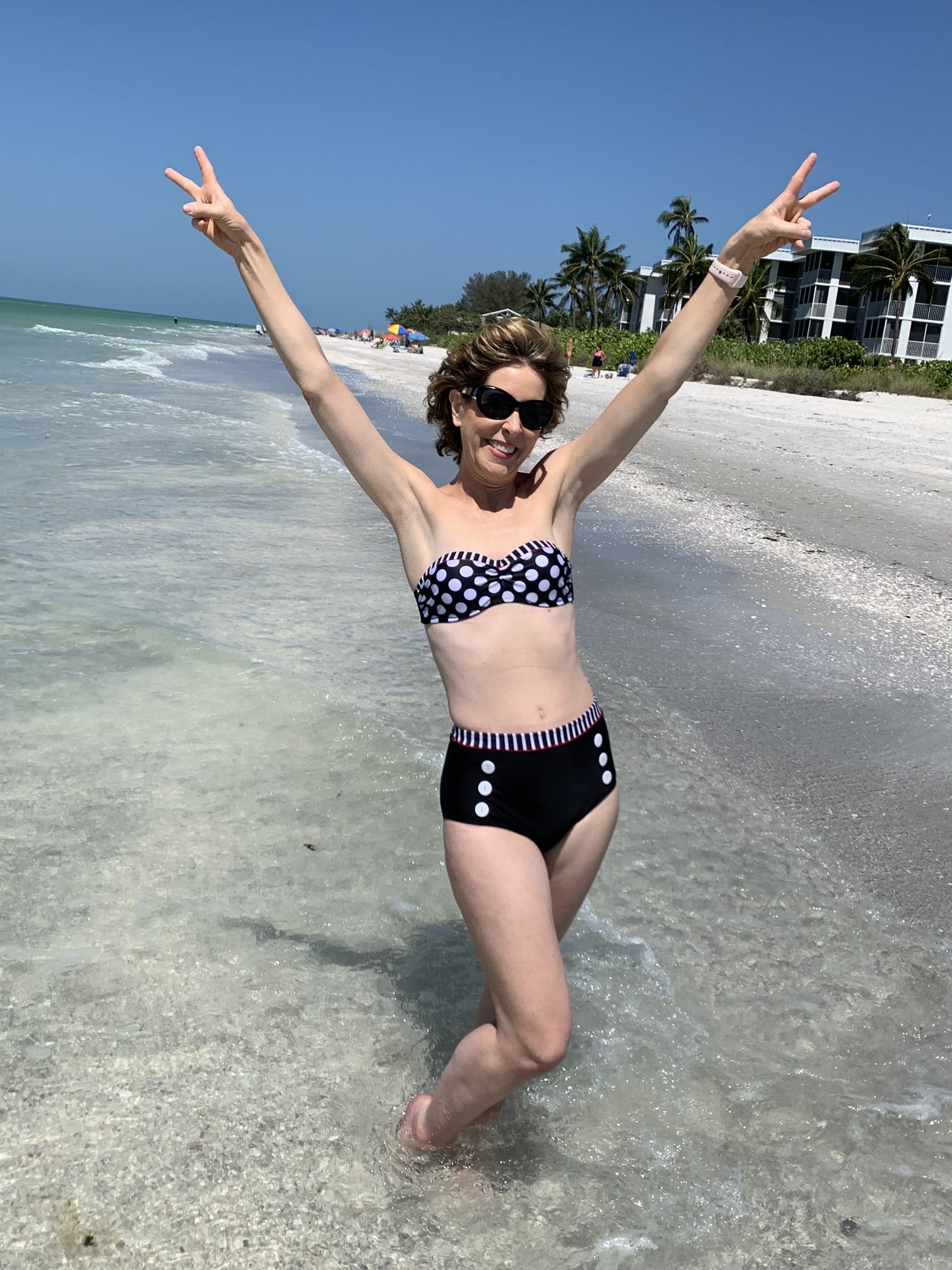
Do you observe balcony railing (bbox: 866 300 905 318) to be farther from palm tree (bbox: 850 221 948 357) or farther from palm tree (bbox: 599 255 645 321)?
palm tree (bbox: 599 255 645 321)

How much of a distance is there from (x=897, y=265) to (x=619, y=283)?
85.1ft

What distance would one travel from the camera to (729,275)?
9.18 ft

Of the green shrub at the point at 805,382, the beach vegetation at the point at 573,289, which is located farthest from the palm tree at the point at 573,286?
the green shrub at the point at 805,382

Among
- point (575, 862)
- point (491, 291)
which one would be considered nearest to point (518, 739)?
point (575, 862)

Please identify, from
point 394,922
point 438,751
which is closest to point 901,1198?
point 394,922

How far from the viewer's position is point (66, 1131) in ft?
8.04

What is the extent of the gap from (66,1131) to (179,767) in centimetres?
199

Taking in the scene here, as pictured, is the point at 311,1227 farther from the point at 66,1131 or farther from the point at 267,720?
the point at 267,720

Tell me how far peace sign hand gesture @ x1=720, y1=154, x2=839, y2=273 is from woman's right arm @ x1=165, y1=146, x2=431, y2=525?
1016 millimetres

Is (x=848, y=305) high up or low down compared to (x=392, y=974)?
up

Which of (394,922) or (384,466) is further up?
(384,466)

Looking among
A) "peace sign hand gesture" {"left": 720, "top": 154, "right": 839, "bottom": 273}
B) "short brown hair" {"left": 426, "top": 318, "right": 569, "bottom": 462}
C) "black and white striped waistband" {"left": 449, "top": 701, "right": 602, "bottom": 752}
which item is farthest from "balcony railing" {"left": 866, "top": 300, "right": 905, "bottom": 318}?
"black and white striped waistband" {"left": 449, "top": 701, "right": 602, "bottom": 752}

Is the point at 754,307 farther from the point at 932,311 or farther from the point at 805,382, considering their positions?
the point at 805,382

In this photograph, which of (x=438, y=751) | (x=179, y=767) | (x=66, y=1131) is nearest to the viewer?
(x=66, y=1131)
